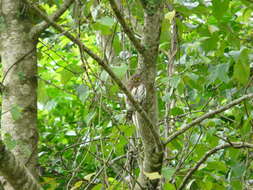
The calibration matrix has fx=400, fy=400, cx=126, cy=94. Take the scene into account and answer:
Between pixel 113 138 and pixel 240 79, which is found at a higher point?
pixel 240 79

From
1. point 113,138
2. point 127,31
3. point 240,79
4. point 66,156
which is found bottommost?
point 66,156

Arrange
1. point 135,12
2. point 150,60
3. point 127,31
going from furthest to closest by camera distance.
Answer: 1. point 135,12
2. point 150,60
3. point 127,31

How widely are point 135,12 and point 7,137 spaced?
36.1 inches

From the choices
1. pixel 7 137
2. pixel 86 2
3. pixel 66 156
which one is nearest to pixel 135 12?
pixel 86 2

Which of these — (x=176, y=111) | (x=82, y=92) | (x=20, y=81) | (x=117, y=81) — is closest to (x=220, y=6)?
(x=117, y=81)

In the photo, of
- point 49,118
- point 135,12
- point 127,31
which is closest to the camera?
point 127,31

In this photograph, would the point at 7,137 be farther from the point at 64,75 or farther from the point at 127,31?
the point at 127,31

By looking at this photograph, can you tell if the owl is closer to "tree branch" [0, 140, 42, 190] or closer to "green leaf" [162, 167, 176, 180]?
"green leaf" [162, 167, 176, 180]

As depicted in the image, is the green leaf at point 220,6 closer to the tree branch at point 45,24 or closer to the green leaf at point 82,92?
the green leaf at point 82,92

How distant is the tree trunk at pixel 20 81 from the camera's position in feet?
5.44

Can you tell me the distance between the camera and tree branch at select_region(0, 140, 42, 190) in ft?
4.00

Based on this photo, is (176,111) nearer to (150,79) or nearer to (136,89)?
(136,89)

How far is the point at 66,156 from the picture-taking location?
2898 millimetres

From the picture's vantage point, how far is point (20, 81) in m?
1.69
